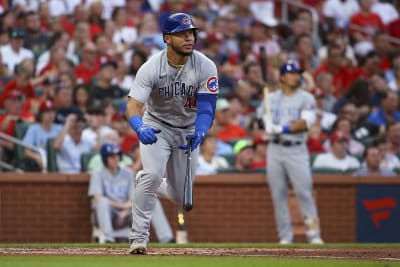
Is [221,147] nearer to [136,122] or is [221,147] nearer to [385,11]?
[136,122]

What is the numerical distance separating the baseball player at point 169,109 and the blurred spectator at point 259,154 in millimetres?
5062

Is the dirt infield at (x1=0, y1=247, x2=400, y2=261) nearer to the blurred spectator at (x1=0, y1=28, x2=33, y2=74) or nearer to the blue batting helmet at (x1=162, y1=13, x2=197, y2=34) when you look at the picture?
the blue batting helmet at (x1=162, y1=13, x2=197, y2=34)

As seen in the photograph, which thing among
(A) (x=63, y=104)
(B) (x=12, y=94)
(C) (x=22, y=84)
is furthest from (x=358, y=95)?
(B) (x=12, y=94)

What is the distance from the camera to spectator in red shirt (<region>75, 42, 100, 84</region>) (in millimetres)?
16531

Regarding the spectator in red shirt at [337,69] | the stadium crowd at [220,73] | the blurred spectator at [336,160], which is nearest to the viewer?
the stadium crowd at [220,73]

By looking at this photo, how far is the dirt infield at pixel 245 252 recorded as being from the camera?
9648 mm

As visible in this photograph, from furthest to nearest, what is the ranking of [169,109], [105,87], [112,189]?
[105,87] < [112,189] < [169,109]

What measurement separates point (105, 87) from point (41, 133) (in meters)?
1.68

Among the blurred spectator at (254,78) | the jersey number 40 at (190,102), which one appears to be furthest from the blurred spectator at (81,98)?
the jersey number 40 at (190,102)

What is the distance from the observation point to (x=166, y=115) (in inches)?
391

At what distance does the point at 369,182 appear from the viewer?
15062mm

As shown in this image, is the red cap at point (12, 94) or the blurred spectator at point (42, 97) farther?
the blurred spectator at point (42, 97)

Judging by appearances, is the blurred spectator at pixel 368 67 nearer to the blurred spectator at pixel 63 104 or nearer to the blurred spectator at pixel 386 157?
the blurred spectator at pixel 386 157

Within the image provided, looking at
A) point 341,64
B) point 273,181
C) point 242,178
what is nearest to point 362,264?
point 273,181
